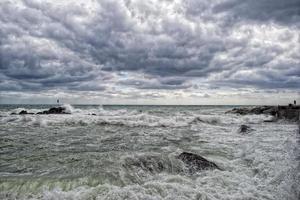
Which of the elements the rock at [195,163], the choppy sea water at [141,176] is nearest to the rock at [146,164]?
the choppy sea water at [141,176]

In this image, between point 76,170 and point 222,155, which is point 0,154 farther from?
point 222,155

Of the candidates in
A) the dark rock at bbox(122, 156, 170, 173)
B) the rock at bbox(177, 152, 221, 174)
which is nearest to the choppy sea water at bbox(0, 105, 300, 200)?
the dark rock at bbox(122, 156, 170, 173)

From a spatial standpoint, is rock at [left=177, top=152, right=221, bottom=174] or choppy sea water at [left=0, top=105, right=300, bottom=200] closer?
choppy sea water at [left=0, top=105, right=300, bottom=200]

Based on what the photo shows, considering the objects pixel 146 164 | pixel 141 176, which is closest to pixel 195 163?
pixel 146 164

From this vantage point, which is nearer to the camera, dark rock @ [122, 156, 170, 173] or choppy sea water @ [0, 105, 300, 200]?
choppy sea water @ [0, 105, 300, 200]

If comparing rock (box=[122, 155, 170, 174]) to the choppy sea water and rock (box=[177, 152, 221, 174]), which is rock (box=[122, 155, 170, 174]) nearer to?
the choppy sea water

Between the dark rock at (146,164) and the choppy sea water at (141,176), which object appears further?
the dark rock at (146,164)

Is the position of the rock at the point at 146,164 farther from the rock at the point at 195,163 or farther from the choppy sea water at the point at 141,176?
the rock at the point at 195,163

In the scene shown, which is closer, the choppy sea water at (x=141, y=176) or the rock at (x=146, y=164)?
the choppy sea water at (x=141, y=176)

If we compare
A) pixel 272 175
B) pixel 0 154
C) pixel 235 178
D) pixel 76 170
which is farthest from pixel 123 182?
pixel 0 154

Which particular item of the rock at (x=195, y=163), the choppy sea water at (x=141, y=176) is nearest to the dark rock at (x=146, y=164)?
the choppy sea water at (x=141, y=176)

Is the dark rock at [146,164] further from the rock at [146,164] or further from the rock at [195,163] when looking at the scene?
the rock at [195,163]

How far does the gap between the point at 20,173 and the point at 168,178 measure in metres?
3.92

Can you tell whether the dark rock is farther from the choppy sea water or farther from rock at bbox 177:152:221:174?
rock at bbox 177:152:221:174
